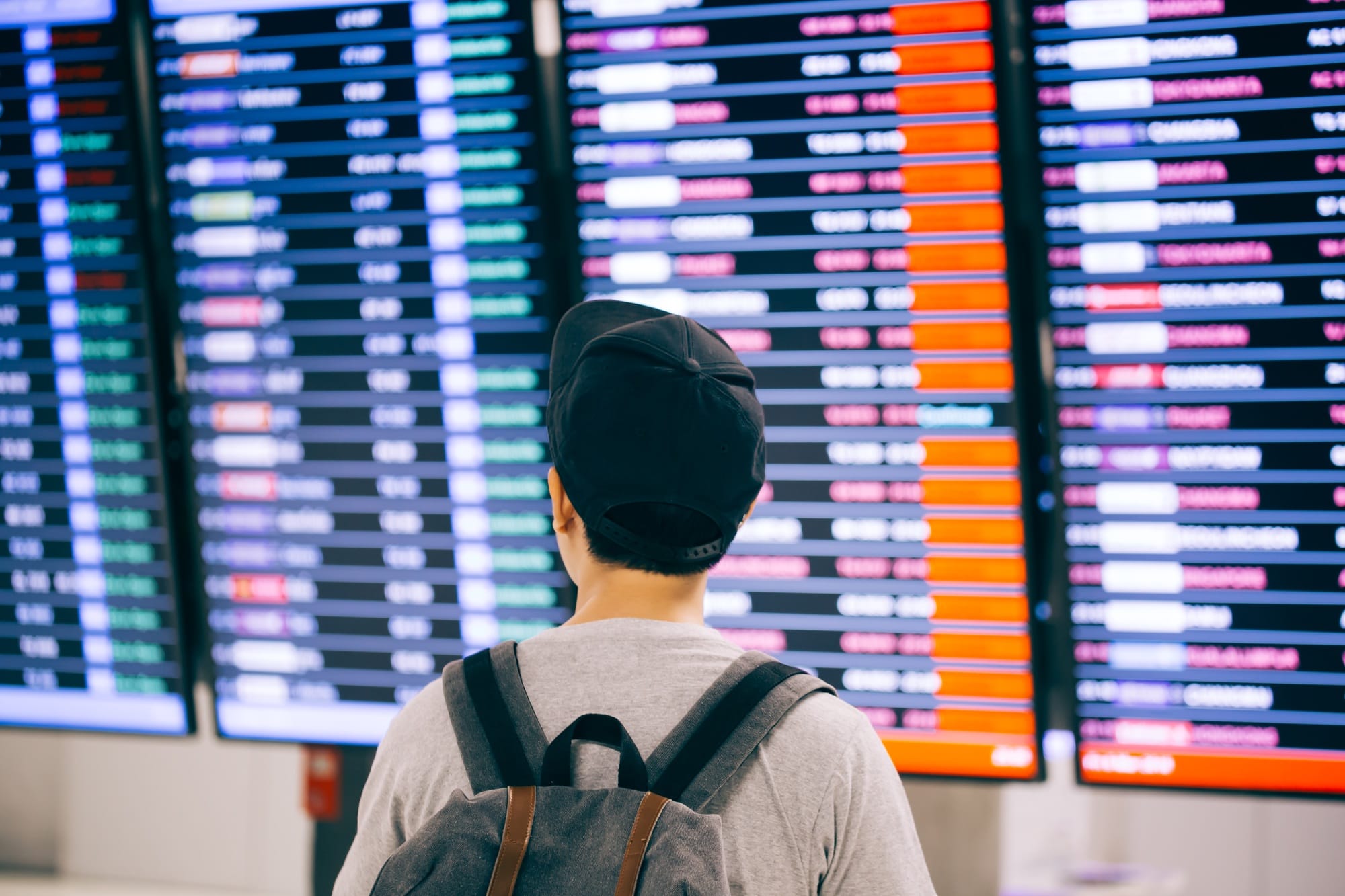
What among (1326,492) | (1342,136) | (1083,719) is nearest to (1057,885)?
(1083,719)

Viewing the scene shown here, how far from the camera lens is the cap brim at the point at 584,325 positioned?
48.6 inches

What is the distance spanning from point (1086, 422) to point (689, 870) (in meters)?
1.30

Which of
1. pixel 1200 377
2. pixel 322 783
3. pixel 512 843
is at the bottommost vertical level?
pixel 322 783

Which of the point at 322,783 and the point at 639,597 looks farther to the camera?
the point at 322,783

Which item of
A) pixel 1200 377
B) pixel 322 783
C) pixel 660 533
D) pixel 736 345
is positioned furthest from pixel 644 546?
pixel 322 783

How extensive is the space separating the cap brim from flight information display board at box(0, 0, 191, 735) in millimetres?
1457

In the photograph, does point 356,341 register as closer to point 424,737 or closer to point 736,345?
point 736,345

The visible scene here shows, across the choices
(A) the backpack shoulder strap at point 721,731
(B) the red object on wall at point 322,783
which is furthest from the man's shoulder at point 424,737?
(B) the red object on wall at point 322,783

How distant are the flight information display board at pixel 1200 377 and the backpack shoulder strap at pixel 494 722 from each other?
1221 mm

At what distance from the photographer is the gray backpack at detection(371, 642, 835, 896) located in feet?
3.18

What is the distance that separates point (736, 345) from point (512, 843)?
1.22m

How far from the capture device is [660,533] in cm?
113

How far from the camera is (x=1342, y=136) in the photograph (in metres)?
1.76

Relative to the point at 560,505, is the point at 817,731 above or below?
below
